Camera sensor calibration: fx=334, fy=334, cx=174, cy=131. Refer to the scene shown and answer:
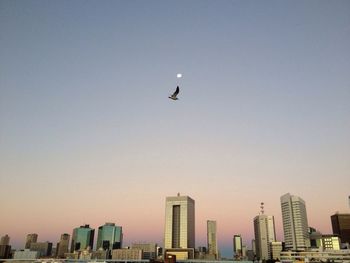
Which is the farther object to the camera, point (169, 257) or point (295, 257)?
point (295, 257)

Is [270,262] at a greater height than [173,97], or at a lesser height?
lesser

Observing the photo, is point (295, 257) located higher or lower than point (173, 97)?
lower

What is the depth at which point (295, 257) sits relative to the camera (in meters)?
184

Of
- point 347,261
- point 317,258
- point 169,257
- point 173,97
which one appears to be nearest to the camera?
point 173,97

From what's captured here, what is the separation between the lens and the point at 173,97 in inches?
1491

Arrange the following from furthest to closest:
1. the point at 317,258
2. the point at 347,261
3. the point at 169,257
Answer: the point at 317,258 < the point at 347,261 < the point at 169,257

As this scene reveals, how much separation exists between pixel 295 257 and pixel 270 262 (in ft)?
103

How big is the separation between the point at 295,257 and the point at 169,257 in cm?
8092

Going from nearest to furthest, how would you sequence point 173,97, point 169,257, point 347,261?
point 173,97, point 169,257, point 347,261

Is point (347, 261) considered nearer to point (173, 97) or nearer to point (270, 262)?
point (270, 262)

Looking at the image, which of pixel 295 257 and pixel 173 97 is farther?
pixel 295 257

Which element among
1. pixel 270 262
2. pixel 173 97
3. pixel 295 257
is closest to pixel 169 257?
pixel 270 262

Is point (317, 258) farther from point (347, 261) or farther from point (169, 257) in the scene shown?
point (169, 257)

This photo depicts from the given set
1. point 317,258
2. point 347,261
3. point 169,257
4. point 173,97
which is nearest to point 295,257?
point 317,258
